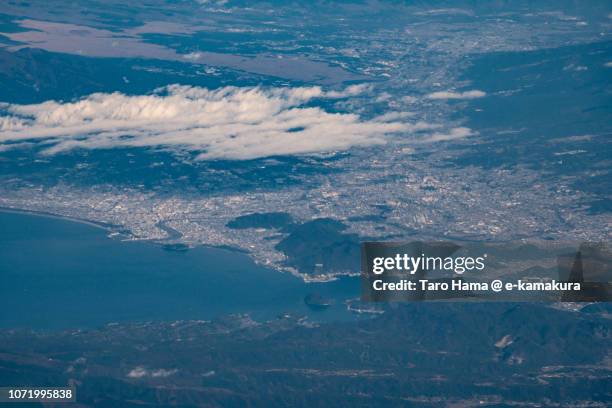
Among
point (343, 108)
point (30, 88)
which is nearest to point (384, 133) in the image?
point (343, 108)

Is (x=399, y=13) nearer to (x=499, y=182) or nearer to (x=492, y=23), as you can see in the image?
(x=492, y=23)

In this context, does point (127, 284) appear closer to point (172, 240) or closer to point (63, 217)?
point (172, 240)

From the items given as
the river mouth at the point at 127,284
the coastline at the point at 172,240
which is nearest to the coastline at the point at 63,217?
the coastline at the point at 172,240

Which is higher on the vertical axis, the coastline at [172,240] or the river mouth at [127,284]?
the coastline at [172,240]

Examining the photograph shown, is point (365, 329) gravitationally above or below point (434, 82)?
below

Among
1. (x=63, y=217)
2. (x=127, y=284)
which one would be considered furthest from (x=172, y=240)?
(x=63, y=217)

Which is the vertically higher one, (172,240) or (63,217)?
(63,217)

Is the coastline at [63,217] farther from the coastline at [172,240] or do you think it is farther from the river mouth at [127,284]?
the river mouth at [127,284]

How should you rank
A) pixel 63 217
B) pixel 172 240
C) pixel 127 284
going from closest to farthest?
pixel 127 284 → pixel 172 240 → pixel 63 217
